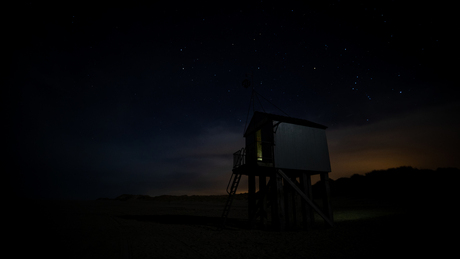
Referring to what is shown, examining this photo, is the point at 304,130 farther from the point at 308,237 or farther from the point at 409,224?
the point at 409,224

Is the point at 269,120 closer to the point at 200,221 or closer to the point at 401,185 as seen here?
the point at 200,221

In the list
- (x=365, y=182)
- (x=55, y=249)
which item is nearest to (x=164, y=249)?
(x=55, y=249)

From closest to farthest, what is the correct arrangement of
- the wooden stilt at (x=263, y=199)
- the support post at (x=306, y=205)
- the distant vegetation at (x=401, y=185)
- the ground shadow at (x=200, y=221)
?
the support post at (x=306, y=205) → the wooden stilt at (x=263, y=199) → the ground shadow at (x=200, y=221) → the distant vegetation at (x=401, y=185)

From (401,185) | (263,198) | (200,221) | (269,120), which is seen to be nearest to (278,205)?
(263,198)

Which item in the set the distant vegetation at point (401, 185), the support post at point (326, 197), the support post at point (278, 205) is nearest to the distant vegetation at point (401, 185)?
the distant vegetation at point (401, 185)

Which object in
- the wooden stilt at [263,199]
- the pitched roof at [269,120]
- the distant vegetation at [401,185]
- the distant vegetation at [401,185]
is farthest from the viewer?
the distant vegetation at [401,185]

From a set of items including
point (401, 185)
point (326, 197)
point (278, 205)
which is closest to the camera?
point (278, 205)

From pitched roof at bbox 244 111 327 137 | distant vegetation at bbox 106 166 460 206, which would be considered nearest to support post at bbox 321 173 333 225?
pitched roof at bbox 244 111 327 137

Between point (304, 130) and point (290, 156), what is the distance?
7.64ft

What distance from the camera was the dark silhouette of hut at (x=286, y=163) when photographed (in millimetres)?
12602

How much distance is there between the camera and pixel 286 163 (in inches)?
508

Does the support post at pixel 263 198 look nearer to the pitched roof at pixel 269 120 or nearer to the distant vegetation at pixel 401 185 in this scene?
the pitched roof at pixel 269 120

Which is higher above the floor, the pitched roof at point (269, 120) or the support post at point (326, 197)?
the pitched roof at point (269, 120)

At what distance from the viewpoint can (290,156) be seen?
518 inches
